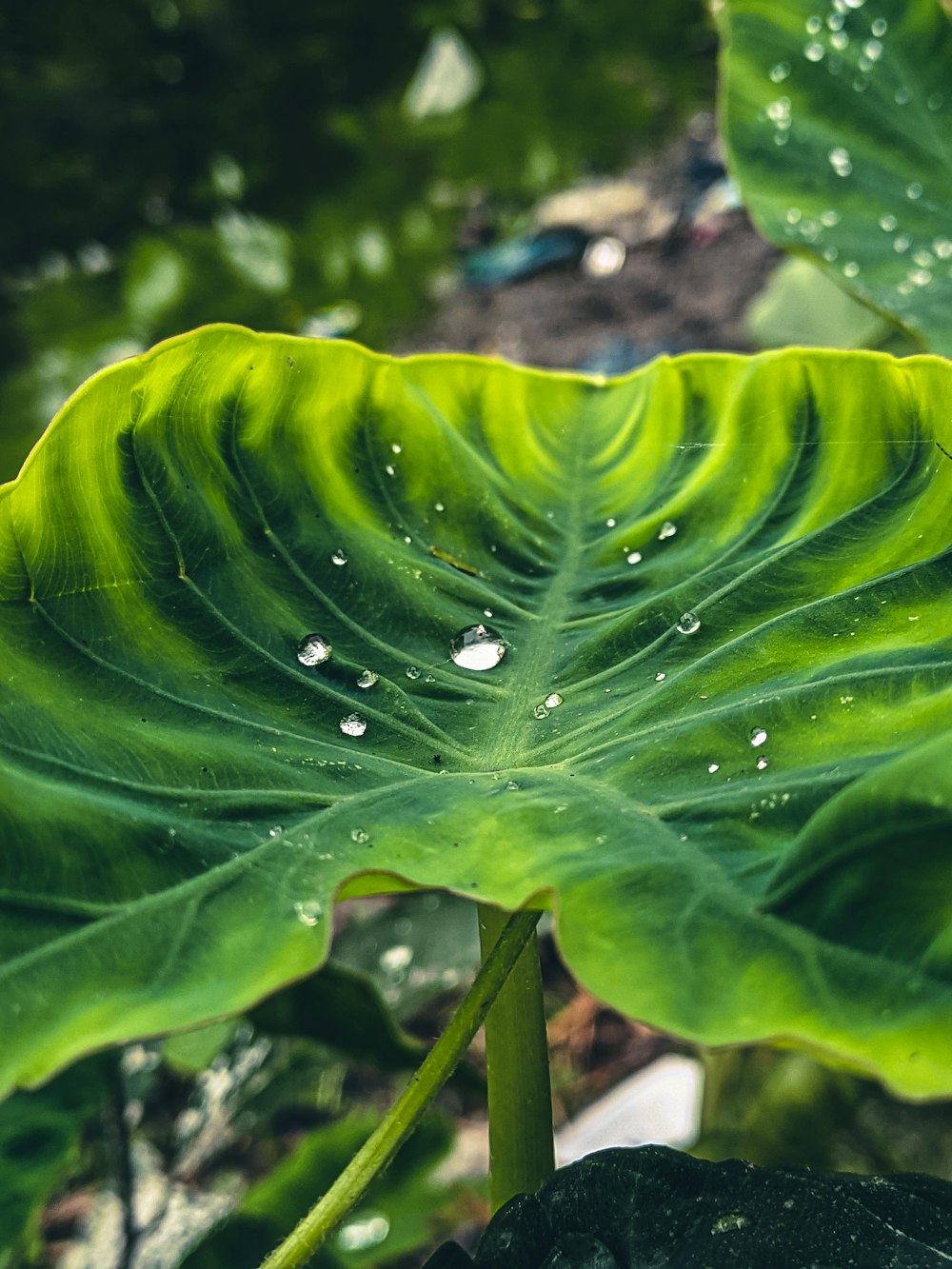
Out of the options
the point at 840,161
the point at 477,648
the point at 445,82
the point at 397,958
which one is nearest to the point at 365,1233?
the point at 397,958

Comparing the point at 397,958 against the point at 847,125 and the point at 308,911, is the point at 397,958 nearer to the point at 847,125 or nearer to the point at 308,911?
the point at 308,911

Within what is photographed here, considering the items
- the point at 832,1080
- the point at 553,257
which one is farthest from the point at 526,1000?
the point at 553,257

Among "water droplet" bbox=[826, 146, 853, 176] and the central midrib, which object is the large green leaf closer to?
the central midrib

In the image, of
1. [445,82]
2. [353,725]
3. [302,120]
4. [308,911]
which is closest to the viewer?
[308,911]

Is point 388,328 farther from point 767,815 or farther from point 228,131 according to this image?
point 767,815

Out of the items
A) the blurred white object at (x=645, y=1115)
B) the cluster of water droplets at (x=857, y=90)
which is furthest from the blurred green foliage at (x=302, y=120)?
the blurred white object at (x=645, y=1115)

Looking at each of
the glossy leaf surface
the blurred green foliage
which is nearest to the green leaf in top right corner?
the glossy leaf surface
